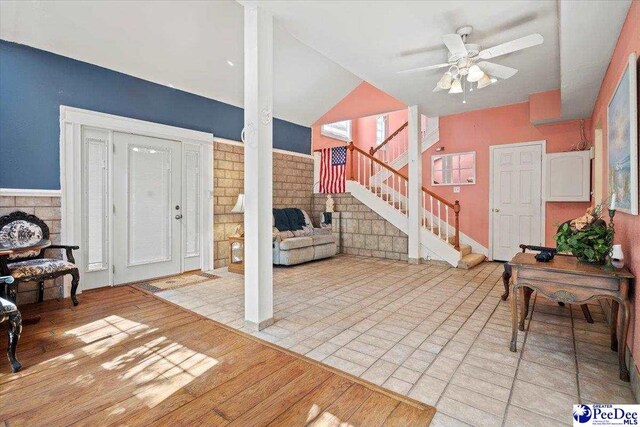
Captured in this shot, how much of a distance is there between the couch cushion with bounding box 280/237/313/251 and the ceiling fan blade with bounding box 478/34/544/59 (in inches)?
155

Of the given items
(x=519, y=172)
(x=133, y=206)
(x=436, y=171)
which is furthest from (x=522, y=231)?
(x=133, y=206)

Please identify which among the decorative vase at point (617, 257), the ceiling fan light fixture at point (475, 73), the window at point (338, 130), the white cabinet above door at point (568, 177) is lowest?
the decorative vase at point (617, 257)

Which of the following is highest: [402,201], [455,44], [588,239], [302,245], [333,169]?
[455,44]

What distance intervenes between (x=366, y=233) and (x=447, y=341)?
4.06m

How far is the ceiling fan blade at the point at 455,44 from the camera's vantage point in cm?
293

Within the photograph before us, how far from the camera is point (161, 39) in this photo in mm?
4219

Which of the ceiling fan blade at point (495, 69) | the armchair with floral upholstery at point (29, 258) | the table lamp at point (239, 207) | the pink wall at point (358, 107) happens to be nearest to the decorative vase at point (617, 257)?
the ceiling fan blade at point (495, 69)

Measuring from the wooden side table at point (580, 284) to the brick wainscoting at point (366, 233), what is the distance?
144 inches

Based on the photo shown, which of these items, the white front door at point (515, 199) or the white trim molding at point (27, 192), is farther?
the white front door at point (515, 199)

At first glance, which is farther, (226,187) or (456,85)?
(226,187)

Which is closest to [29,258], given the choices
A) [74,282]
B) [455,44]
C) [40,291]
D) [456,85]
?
[40,291]

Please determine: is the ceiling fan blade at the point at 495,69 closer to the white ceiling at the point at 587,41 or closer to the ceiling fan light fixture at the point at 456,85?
the ceiling fan light fixture at the point at 456,85

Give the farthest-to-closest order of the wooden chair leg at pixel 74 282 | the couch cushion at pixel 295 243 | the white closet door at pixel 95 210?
the couch cushion at pixel 295 243
the white closet door at pixel 95 210
the wooden chair leg at pixel 74 282

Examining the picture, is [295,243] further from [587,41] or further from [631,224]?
[587,41]
